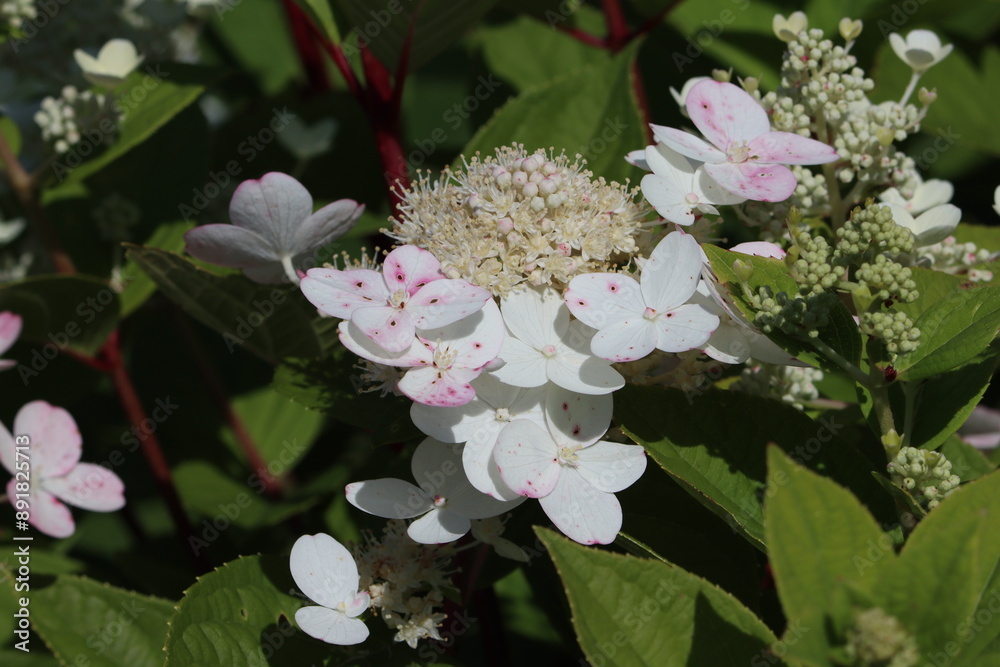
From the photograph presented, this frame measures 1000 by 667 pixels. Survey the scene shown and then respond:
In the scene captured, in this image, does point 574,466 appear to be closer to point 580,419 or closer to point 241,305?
point 580,419

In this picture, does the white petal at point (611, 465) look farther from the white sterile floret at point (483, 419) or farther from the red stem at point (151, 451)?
the red stem at point (151, 451)

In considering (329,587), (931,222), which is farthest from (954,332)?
(329,587)

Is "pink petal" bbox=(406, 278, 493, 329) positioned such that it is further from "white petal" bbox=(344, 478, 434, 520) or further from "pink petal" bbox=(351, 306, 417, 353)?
"white petal" bbox=(344, 478, 434, 520)

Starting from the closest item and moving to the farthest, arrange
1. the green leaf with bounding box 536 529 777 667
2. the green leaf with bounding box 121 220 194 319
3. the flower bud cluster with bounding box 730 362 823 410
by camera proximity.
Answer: the green leaf with bounding box 536 529 777 667 < the flower bud cluster with bounding box 730 362 823 410 < the green leaf with bounding box 121 220 194 319

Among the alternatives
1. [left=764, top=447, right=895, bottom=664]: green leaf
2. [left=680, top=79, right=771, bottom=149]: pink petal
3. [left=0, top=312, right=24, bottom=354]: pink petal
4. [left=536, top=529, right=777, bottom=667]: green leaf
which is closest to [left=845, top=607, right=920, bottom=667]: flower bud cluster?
[left=764, top=447, right=895, bottom=664]: green leaf

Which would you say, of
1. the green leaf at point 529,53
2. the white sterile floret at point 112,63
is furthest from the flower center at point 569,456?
the green leaf at point 529,53

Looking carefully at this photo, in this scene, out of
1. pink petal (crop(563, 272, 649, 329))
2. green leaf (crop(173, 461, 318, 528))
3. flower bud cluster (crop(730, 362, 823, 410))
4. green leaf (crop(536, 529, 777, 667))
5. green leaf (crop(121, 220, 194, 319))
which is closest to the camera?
green leaf (crop(536, 529, 777, 667))

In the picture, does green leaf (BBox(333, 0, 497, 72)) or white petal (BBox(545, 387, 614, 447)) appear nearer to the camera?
white petal (BBox(545, 387, 614, 447))
